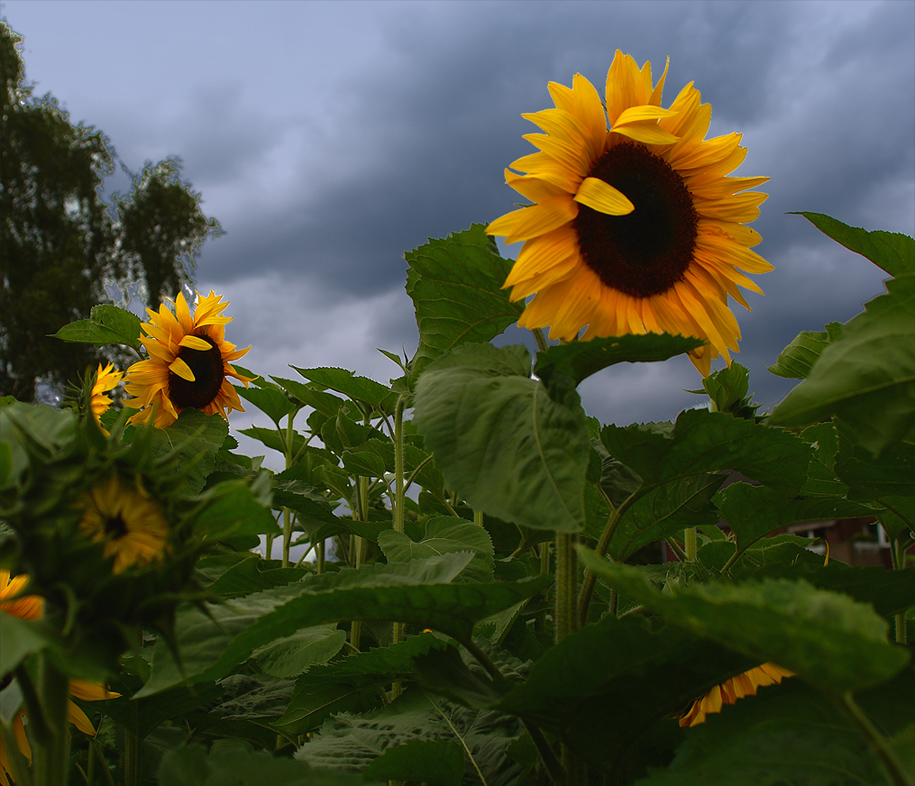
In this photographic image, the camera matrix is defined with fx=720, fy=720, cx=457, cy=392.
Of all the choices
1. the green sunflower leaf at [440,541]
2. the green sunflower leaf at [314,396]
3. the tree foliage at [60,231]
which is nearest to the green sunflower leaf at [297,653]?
the green sunflower leaf at [440,541]

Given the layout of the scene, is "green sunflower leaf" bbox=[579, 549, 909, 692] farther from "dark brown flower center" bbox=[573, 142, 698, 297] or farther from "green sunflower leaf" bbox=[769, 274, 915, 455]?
"dark brown flower center" bbox=[573, 142, 698, 297]

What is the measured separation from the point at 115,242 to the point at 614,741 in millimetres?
21877

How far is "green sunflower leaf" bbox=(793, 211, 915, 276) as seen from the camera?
741 millimetres

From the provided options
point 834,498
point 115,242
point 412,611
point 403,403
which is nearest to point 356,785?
point 412,611

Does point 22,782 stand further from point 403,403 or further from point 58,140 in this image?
point 58,140

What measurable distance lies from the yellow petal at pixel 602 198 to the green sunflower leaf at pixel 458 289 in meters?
0.10

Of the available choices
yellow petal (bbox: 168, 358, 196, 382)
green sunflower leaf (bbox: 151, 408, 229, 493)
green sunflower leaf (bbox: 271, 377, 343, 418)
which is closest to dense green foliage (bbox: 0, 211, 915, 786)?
green sunflower leaf (bbox: 151, 408, 229, 493)

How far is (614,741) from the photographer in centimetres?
59

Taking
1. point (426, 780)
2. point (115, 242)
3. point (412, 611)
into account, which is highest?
point (115, 242)

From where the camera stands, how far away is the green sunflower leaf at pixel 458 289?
2.63 ft

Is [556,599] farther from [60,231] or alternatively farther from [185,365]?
[60,231]

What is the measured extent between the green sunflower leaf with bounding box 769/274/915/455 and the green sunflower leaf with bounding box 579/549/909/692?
18cm

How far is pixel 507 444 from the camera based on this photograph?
615mm

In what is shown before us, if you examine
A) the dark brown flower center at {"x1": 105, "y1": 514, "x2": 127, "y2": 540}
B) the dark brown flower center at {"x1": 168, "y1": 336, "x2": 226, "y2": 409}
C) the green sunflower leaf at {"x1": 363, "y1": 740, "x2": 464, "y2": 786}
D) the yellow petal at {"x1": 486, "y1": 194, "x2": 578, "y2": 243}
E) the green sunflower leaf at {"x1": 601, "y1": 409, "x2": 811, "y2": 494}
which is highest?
the dark brown flower center at {"x1": 168, "y1": 336, "x2": 226, "y2": 409}
